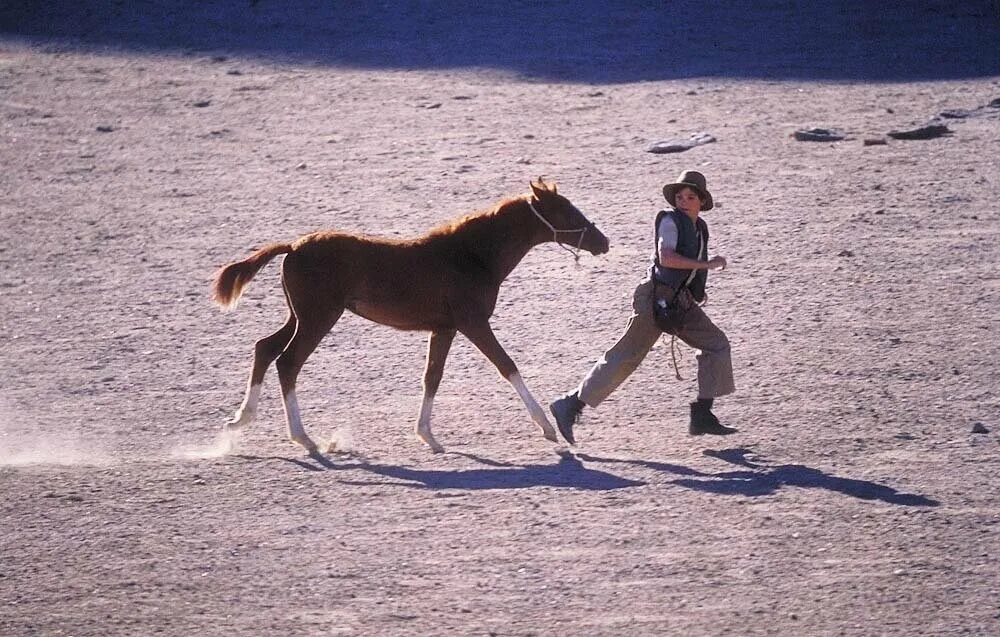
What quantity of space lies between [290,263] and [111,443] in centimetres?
173

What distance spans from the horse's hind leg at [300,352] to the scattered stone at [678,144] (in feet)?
25.0

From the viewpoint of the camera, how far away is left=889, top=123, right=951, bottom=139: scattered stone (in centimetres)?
1595

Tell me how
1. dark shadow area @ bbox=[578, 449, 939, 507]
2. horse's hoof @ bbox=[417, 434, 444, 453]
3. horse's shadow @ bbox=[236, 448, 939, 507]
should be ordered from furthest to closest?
horse's hoof @ bbox=[417, 434, 444, 453], horse's shadow @ bbox=[236, 448, 939, 507], dark shadow area @ bbox=[578, 449, 939, 507]

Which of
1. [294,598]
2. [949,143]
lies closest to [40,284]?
[294,598]

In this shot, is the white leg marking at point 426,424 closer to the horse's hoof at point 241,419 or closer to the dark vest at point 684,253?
the horse's hoof at point 241,419

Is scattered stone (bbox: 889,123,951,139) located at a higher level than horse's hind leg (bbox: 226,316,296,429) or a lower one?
higher

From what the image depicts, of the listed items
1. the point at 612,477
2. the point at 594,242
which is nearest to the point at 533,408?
the point at 612,477

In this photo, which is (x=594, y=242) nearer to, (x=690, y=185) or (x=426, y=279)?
(x=690, y=185)

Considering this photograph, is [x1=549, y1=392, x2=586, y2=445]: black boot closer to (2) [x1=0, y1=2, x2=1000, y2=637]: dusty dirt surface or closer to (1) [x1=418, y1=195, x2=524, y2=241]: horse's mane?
(2) [x1=0, y1=2, x2=1000, y2=637]: dusty dirt surface

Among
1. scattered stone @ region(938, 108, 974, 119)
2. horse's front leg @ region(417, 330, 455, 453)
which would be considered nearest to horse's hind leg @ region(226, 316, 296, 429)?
horse's front leg @ region(417, 330, 455, 453)

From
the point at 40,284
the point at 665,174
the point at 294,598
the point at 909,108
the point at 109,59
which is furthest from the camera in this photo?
the point at 109,59

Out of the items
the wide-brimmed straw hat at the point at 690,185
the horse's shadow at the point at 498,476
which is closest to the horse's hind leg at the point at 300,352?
the horse's shadow at the point at 498,476

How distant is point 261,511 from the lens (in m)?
7.87

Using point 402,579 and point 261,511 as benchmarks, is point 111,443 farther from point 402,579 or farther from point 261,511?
point 402,579
